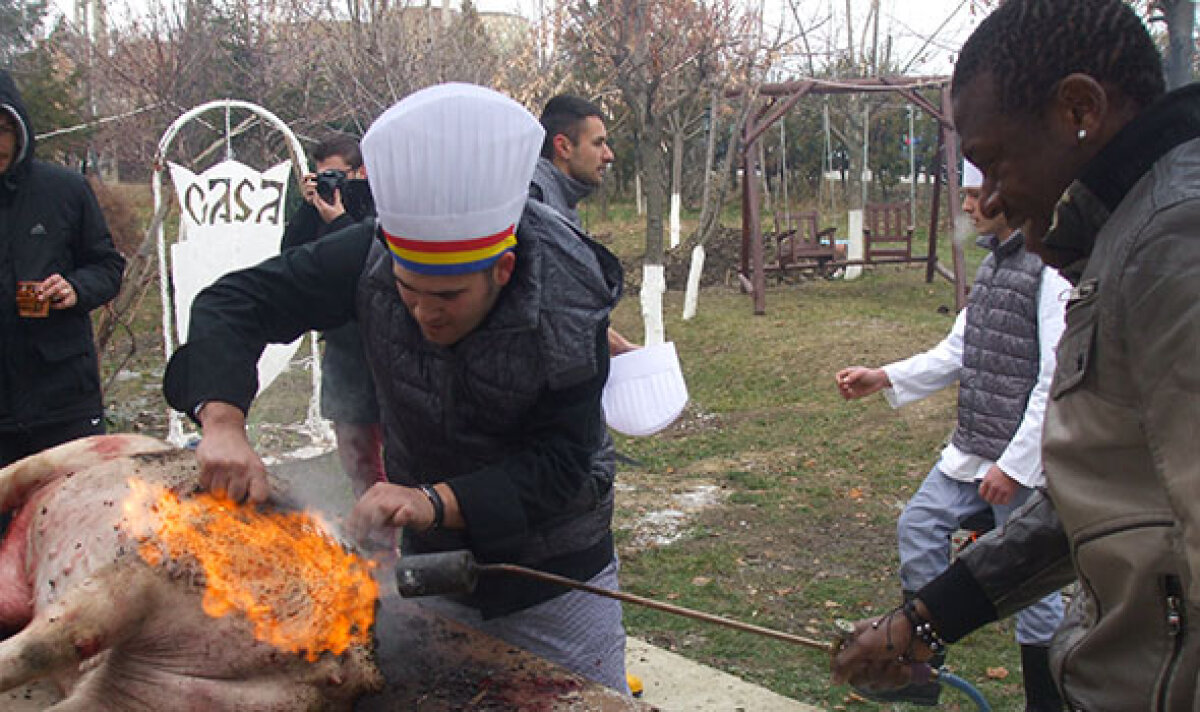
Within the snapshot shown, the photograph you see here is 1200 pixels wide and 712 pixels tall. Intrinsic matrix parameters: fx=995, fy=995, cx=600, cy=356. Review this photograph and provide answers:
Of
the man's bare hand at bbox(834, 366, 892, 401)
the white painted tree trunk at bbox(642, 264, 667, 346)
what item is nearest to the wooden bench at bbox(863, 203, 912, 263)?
the white painted tree trunk at bbox(642, 264, 667, 346)

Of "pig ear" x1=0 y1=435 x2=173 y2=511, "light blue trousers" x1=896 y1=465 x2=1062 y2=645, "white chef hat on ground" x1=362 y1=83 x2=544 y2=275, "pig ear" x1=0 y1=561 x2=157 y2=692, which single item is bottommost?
"light blue trousers" x1=896 y1=465 x2=1062 y2=645

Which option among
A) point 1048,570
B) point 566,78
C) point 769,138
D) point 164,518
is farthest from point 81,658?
point 769,138

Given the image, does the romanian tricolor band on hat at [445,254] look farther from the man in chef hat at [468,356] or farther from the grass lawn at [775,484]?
the grass lawn at [775,484]

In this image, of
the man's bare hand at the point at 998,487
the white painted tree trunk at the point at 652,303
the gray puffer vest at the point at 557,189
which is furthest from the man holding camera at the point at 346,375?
the white painted tree trunk at the point at 652,303

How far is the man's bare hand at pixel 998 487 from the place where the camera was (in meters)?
4.03

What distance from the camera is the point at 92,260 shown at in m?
4.43

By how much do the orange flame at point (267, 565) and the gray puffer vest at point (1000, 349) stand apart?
9.27 ft

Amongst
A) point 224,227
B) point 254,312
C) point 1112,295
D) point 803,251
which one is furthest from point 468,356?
point 803,251

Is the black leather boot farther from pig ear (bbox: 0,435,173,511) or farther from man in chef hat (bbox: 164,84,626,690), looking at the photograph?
pig ear (bbox: 0,435,173,511)

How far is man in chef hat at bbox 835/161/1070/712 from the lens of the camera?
13.2ft

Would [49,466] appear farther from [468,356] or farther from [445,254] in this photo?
[445,254]

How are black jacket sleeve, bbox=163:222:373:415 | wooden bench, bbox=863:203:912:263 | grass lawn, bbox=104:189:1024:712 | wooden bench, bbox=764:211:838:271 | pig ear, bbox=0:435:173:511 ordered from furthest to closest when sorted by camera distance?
wooden bench, bbox=764:211:838:271 → wooden bench, bbox=863:203:912:263 → grass lawn, bbox=104:189:1024:712 → pig ear, bbox=0:435:173:511 → black jacket sleeve, bbox=163:222:373:415

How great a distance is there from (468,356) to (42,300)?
2.54 meters

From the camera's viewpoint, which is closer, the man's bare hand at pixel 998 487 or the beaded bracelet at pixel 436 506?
the beaded bracelet at pixel 436 506
